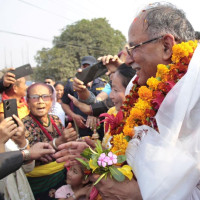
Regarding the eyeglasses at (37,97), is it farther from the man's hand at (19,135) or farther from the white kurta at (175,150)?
the white kurta at (175,150)

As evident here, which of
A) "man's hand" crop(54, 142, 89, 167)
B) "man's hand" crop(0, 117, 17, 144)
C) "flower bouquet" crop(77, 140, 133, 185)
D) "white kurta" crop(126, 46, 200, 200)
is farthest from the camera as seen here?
"man's hand" crop(0, 117, 17, 144)

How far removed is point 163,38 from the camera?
70.5 inches

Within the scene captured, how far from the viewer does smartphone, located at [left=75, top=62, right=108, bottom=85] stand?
10.5 feet

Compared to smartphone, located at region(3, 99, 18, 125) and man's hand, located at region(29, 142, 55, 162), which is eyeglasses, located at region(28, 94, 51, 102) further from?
man's hand, located at region(29, 142, 55, 162)

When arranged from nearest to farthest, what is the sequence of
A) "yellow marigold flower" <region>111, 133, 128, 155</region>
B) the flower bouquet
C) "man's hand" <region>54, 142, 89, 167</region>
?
the flower bouquet → "yellow marigold flower" <region>111, 133, 128, 155</region> → "man's hand" <region>54, 142, 89, 167</region>

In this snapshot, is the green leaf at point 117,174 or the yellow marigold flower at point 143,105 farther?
the yellow marigold flower at point 143,105

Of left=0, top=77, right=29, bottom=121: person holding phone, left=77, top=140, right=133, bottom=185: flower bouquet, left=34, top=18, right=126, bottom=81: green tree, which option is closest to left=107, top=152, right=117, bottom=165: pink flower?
left=77, top=140, right=133, bottom=185: flower bouquet

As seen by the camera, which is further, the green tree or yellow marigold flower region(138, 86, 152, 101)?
the green tree

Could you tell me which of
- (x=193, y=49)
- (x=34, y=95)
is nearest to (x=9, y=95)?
(x=34, y=95)

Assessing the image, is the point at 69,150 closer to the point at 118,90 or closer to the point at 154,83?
the point at 154,83

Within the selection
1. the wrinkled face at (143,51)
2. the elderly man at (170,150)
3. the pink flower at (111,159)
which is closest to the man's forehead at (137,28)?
the wrinkled face at (143,51)

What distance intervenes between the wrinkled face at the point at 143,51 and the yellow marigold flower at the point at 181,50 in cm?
13

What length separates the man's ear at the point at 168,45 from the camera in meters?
1.77

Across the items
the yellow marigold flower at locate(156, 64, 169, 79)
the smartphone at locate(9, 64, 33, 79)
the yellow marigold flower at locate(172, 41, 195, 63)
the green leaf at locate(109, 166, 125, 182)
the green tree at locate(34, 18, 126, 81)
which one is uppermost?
the green tree at locate(34, 18, 126, 81)
